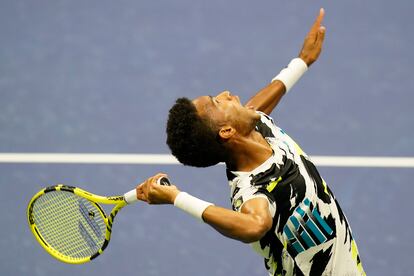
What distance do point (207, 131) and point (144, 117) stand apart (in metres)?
3.36

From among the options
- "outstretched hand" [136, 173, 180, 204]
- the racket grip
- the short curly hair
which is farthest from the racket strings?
the short curly hair

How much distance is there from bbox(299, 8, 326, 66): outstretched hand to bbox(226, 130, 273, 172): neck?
1.16 meters

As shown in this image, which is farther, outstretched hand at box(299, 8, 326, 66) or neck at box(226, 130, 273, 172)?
outstretched hand at box(299, 8, 326, 66)

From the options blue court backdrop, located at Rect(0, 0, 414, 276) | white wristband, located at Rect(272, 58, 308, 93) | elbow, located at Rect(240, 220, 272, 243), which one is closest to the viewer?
elbow, located at Rect(240, 220, 272, 243)

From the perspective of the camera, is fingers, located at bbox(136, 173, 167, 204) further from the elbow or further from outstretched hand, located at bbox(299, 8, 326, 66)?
outstretched hand, located at bbox(299, 8, 326, 66)

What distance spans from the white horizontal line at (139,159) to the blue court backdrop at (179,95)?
0.20 ft

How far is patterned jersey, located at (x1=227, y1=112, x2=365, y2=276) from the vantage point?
16.5 feet

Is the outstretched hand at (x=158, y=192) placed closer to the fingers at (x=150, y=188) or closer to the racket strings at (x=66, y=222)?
the fingers at (x=150, y=188)

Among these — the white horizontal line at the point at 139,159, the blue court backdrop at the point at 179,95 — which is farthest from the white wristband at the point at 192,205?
the white horizontal line at the point at 139,159

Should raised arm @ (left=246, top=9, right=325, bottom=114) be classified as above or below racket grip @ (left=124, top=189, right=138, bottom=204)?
above

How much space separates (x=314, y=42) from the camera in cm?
607

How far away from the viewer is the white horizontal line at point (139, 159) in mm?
7891

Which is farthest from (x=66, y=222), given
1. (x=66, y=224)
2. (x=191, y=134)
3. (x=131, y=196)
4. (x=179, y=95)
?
(x=179, y=95)

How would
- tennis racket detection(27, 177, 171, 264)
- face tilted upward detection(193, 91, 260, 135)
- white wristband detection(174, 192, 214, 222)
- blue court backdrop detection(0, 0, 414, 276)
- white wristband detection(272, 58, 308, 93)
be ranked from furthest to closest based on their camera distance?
blue court backdrop detection(0, 0, 414, 276), tennis racket detection(27, 177, 171, 264), white wristband detection(272, 58, 308, 93), face tilted upward detection(193, 91, 260, 135), white wristband detection(174, 192, 214, 222)
